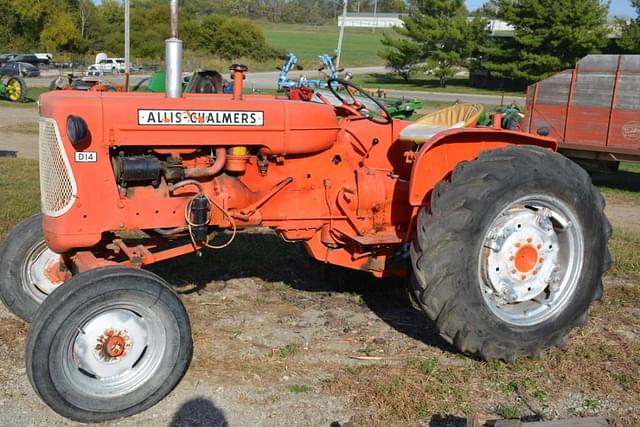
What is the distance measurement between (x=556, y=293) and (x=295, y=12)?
366 ft

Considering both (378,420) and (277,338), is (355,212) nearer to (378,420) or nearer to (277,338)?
(277,338)

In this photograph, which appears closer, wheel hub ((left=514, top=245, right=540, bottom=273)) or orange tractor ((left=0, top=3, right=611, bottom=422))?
orange tractor ((left=0, top=3, right=611, bottom=422))

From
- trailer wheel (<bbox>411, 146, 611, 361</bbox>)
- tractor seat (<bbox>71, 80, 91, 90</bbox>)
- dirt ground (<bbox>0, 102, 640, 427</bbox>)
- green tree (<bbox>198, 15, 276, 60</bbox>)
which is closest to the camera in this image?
A: dirt ground (<bbox>0, 102, 640, 427</bbox>)

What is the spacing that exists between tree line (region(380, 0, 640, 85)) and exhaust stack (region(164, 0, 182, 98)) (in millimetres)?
32772

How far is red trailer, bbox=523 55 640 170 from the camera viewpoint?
10859mm

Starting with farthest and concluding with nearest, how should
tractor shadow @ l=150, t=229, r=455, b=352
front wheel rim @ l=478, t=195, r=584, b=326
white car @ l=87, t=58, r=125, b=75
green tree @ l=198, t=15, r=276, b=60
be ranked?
green tree @ l=198, t=15, r=276, b=60 < white car @ l=87, t=58, r=125, b=75 < tractor shadow @ l=150, t=229, r=455, b=352 < front wheel rim @ l=478, t=195, r=584, b=326

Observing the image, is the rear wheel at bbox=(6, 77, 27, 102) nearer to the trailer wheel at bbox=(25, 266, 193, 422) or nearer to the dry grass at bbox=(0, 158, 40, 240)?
the dry grass at bbox=(0, 158, 40, 240)

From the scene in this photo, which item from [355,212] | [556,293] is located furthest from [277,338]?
[556,293]

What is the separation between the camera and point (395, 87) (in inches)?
1625

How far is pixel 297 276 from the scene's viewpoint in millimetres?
5727

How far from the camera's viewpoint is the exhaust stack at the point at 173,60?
12.6 feet

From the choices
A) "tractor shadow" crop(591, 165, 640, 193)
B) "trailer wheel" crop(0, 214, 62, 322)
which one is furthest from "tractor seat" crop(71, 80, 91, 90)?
"tractor shadow" crop(591, 165, 640, 193)

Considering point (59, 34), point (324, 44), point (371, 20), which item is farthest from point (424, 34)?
point (371, 20)

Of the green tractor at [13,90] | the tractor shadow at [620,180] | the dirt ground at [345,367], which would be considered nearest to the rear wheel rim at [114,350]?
the dirt ground at [345,367]
